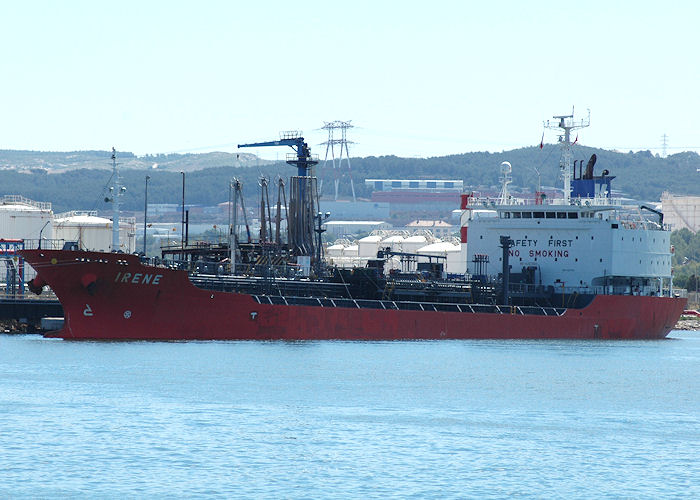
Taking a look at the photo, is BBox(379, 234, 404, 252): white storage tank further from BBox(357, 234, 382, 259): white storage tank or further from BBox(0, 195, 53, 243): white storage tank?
BBox(0, 195, 53, 243): white storage tank

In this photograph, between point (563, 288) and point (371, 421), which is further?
point (563, 288)

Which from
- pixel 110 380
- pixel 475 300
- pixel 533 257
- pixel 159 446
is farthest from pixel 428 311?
pixel 159 446

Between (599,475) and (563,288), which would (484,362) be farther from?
(599,475)

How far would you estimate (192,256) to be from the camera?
51781 millimetres

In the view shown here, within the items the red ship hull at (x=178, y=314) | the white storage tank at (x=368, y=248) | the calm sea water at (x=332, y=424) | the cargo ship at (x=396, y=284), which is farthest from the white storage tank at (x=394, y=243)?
the calm sea water at (x=332, y=424)

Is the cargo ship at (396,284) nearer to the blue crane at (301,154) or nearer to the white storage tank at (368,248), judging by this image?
the blue crane at (301,154)

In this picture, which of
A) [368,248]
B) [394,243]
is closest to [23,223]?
[368,248]

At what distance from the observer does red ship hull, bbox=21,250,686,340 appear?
4125cm

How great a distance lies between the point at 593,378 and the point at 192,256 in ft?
66.9

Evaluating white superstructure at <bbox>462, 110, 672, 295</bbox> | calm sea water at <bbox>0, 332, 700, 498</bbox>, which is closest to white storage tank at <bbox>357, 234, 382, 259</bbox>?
white superstructure at <bbox>462, 110, 672, 295</bbox>

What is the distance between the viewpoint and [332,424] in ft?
90.6

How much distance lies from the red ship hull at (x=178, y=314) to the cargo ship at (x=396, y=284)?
1.9 inches

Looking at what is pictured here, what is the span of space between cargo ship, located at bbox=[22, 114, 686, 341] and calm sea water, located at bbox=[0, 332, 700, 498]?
59.2 inches

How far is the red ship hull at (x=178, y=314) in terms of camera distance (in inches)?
1624
